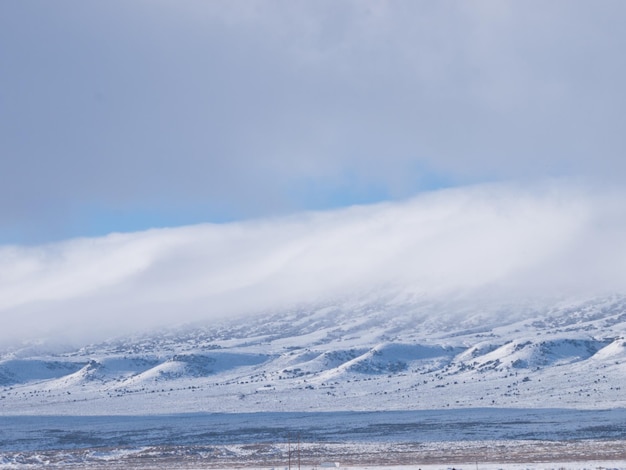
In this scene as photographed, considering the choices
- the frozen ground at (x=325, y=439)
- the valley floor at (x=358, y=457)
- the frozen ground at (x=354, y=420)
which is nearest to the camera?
the valley floor at (x=358, y=457)

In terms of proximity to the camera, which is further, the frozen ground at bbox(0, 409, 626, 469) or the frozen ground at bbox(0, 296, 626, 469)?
the frozen ground at bbox(0, 296, 626, 469)

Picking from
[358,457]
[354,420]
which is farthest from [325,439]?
[354,420]

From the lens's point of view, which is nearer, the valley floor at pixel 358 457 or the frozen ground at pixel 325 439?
the valley floor at pixel 358 457

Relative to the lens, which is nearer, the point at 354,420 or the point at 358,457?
the point at 358,457

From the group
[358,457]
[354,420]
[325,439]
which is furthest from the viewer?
[354,420]

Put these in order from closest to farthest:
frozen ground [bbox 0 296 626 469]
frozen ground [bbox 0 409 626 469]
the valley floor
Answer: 1. the valley floor
2. frozen ground [bbox 0 409 626 469]
3. frozen ground [bbox 0 296 626 469]

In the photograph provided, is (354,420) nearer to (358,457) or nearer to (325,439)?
(325,439)

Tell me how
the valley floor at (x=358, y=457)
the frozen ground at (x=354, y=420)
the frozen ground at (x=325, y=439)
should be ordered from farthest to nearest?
the frozen ground at (x=354, y=420)
the frozen ground at (x=325, y=439)
the valley floor at (x=358, y=457)

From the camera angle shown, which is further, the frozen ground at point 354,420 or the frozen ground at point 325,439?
the frozen ground at point 354,420

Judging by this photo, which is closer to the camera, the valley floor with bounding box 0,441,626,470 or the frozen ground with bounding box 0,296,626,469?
the valley floor with bounding box 0,441,626,470

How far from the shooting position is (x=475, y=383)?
173375 mm

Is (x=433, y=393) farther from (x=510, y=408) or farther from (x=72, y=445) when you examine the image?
(x=72, y=445)

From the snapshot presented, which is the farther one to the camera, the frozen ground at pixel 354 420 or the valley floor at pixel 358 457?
the frozen ground at pixel 354 420

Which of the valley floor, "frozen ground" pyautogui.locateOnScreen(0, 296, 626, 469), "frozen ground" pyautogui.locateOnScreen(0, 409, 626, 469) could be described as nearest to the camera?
the valley floor
